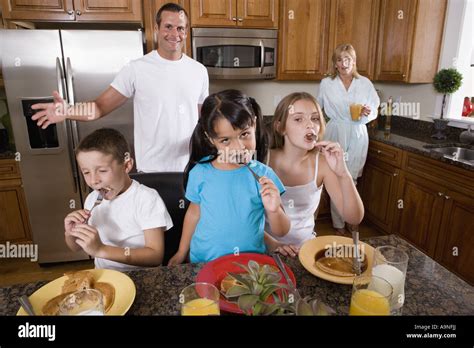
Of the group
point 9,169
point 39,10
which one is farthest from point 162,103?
point 9,169

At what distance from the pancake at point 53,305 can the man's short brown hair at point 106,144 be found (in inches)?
18.2

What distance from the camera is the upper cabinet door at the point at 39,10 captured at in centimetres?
225

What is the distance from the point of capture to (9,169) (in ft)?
7.82

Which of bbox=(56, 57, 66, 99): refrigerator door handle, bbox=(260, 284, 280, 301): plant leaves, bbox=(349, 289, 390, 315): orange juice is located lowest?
bbox=(349, 289, 390, 315): orange juice

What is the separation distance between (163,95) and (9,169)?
4.35 ft

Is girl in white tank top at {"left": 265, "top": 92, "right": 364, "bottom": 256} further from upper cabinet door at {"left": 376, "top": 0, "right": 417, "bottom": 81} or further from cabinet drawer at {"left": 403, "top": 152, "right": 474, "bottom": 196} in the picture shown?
upper cabinet door at {"left": 376, "top": 0, "right": 417, "bottom": 81}

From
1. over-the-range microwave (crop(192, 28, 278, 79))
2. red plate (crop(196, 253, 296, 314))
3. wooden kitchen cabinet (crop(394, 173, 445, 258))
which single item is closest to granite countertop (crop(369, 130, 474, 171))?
wooden kitchen cabinet (crop(394, 173, 445, 258))

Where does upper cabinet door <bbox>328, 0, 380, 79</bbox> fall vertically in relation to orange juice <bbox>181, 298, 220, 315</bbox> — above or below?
above

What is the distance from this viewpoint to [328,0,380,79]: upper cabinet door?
2.97 metres

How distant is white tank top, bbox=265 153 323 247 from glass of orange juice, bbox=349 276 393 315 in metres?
0.62

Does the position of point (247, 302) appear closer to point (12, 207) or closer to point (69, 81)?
point (69, 81)

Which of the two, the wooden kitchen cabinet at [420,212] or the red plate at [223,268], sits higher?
the red plate at [223,268]

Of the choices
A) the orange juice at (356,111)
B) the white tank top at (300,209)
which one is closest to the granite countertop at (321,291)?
the white tank top at (300,209)

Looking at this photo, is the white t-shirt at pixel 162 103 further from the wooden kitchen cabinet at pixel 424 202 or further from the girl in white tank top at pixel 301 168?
the wooden kitchen cabinet at pixel 424 202
